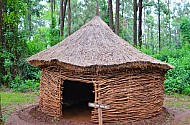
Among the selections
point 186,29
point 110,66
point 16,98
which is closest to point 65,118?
point 110,66

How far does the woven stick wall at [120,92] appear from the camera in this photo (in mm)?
8430

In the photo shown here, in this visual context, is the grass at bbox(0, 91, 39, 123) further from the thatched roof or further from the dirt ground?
the thatched roof

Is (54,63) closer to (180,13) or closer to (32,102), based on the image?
(32,102)

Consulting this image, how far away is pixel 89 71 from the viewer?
27.3 feet

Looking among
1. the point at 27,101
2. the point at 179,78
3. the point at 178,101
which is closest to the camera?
the point at 27,101

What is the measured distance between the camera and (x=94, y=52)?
8734 millimetres

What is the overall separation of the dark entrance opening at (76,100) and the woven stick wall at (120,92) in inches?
39.8

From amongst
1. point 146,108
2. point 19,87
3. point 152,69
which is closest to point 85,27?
point 152,69

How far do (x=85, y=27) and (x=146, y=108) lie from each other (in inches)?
135

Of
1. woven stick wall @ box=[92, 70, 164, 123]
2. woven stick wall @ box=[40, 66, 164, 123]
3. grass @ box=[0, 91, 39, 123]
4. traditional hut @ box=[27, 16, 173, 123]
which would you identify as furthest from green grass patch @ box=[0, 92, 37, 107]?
woven stick wall @ box=[92, 70, 164, 123]

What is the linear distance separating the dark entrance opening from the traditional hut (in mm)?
980

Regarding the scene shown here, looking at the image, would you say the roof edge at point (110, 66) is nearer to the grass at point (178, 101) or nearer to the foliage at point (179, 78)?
the grass at point (178, 101)

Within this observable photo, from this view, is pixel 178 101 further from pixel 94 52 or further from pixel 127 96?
pixel 94 52

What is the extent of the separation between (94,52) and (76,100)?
3849 mm
